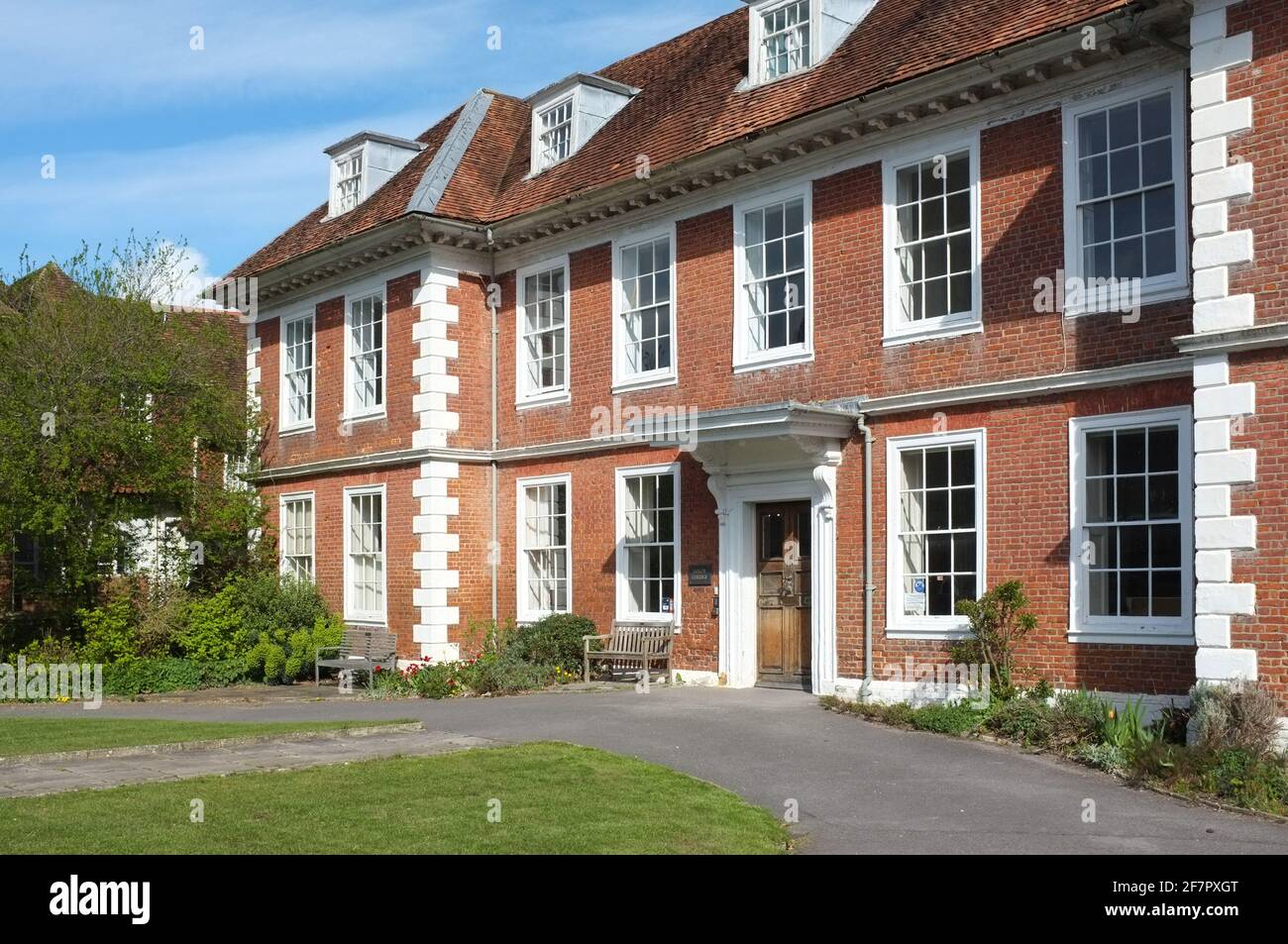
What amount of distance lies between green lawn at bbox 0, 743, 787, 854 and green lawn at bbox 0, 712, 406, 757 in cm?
280

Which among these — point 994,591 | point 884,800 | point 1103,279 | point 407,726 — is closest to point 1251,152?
point 1103,279

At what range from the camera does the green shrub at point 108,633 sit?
70.5 feet

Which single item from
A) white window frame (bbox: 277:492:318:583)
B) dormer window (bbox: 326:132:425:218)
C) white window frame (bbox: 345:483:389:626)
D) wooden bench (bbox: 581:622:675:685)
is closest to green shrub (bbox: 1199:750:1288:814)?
wooden bench (bbox: 581:622:675:685)

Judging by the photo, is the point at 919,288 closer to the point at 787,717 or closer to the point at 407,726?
the point at 787,717

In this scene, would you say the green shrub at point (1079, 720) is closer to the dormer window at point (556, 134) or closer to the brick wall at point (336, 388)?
the brick wall at point (336, 388)

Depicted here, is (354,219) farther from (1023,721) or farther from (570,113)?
(1023,721)

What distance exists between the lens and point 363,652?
21.7m

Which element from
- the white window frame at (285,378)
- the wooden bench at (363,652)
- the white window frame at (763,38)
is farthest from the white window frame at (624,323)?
the white window frame at (285,378)

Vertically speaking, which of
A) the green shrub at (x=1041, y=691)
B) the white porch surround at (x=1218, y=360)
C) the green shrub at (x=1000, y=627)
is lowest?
the green shrub at (x=1041, y=691)

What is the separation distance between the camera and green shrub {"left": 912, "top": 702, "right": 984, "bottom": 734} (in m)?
13.3

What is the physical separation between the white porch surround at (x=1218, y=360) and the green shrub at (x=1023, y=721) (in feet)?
5.08

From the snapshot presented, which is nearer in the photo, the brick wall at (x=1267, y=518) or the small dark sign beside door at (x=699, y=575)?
the brick wall at (x=1267, y=518)

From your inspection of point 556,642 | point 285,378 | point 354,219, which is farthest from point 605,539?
point 285,378

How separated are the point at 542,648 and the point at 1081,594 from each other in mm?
8441
